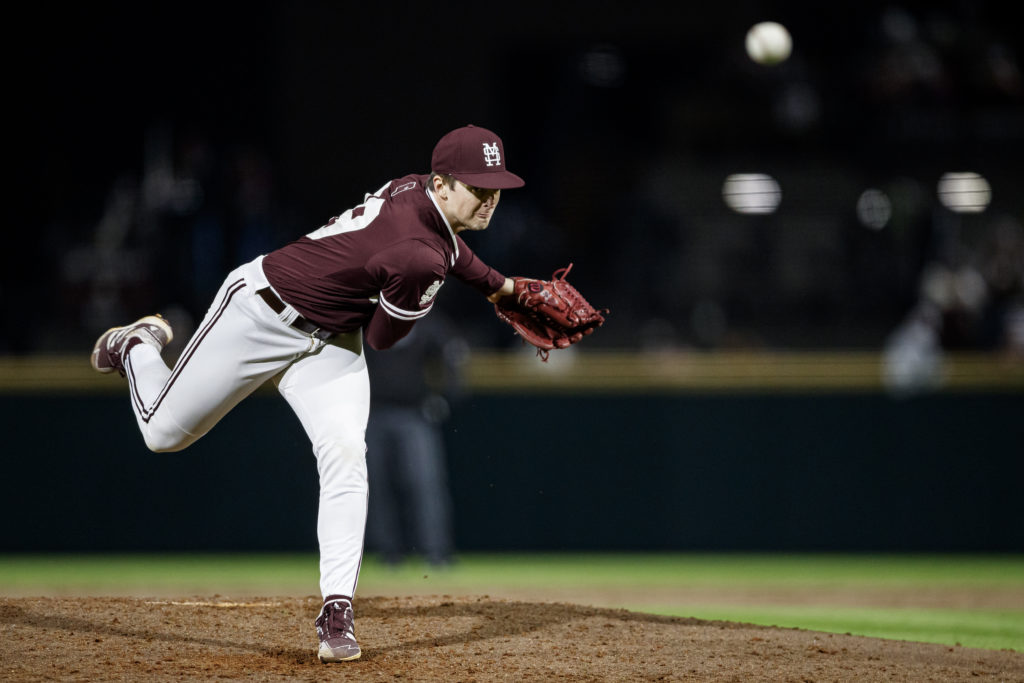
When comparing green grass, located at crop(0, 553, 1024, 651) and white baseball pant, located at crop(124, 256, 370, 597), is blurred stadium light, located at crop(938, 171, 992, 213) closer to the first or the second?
green grass, located at crop(0, 553, 1024, 651)


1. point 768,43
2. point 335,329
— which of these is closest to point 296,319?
point 335,329

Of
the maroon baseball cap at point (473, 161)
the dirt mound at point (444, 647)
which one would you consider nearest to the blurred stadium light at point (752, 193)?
the dirt mound at point (444, 647)

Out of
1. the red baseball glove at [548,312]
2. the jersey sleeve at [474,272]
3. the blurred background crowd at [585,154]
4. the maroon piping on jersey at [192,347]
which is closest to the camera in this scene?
the maroon piping on jersey at [192,347]

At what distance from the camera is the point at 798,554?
30.2ft

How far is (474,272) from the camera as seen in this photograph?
4.15m

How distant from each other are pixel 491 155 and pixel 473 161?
7cm

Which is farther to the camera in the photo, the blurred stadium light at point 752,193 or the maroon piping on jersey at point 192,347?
the blurred stadium light at point 752,193

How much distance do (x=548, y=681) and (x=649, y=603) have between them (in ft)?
11.2

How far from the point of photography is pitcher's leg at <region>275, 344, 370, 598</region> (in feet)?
12.3

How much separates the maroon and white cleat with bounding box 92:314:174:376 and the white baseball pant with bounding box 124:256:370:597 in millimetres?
418

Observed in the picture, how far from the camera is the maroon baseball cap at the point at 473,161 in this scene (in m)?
3.70

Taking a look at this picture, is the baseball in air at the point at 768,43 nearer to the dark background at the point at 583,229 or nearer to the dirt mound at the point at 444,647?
the dark background at the point at 583,229

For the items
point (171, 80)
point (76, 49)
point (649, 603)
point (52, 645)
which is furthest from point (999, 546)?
point (76, 49)

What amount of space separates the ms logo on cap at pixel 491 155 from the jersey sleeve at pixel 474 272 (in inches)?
16.2
